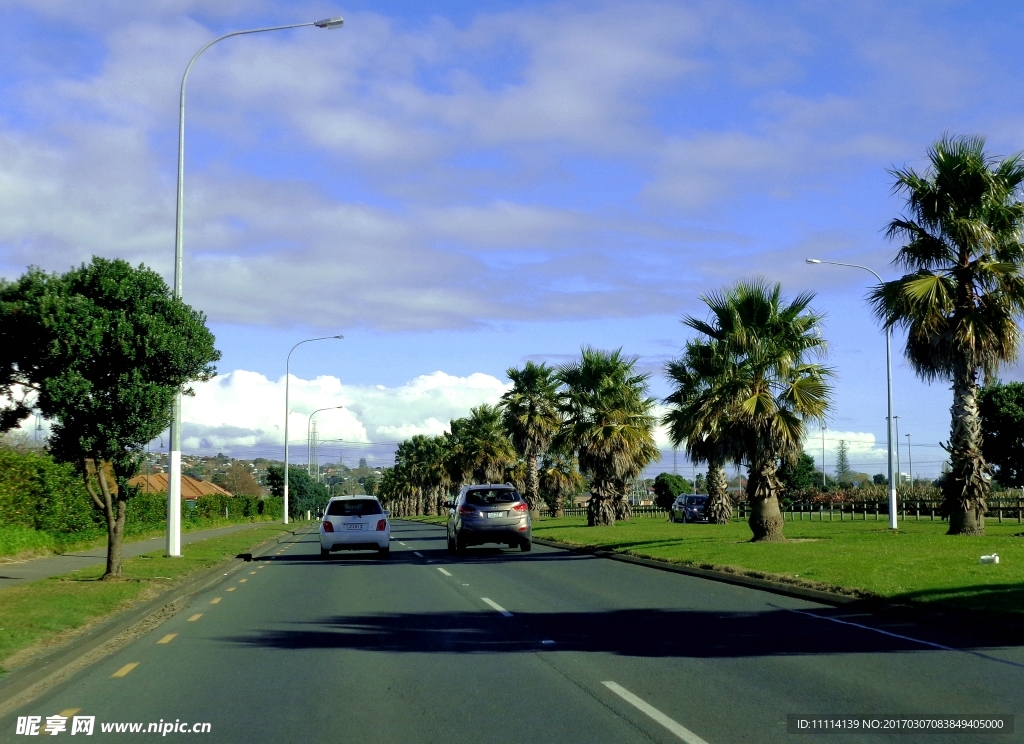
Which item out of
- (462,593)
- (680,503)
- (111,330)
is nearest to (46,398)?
(111,330)

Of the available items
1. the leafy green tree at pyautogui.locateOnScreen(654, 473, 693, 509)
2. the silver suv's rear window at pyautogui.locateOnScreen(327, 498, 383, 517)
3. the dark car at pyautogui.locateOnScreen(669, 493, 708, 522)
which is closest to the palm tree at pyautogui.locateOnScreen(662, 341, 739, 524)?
the silver suv's rear window at pyautogui.locateOnScreen(327, 498, 383, 517)

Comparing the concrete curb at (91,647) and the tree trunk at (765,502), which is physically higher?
the tree trunk at (765,502)

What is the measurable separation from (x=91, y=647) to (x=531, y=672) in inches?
192

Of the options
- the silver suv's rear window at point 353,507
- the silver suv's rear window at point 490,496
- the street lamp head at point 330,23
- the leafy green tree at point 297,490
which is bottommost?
the leafy green tree at point 297,490

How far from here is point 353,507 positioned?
85.8 feet

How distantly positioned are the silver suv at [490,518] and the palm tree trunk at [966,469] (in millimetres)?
11056

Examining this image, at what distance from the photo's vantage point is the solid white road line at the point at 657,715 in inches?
270

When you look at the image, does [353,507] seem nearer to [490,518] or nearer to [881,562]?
[490,518]

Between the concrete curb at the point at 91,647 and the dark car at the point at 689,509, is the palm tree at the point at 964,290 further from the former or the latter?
the dark car at the point at 689,509

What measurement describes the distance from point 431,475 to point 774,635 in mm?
92288

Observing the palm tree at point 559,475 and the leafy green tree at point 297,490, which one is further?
the leafy green tree at point 297,490

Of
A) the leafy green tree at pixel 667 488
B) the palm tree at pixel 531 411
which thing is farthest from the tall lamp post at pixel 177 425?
the leafy green tree at pixel 667 488

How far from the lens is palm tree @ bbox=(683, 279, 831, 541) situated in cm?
2594

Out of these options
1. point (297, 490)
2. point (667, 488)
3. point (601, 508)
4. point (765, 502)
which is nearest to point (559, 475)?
point (601, 508)
